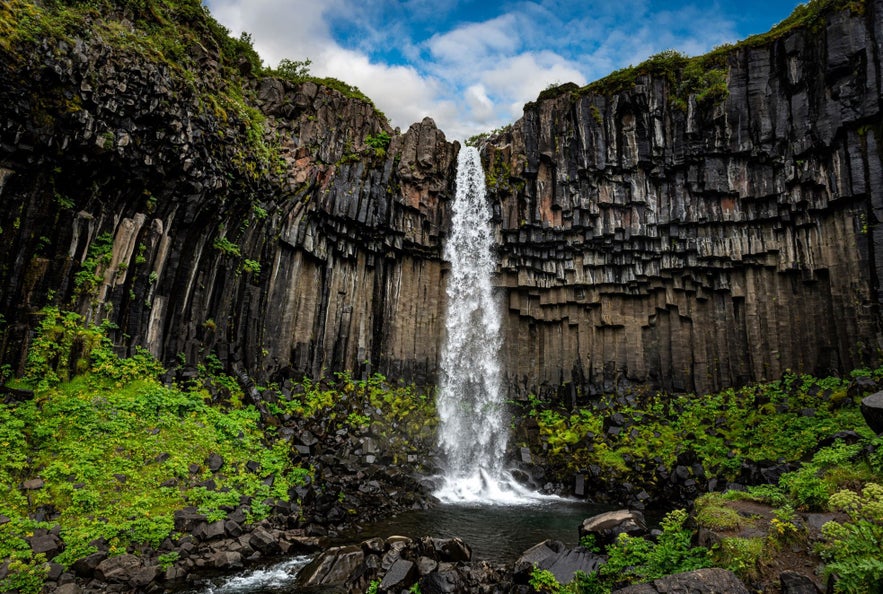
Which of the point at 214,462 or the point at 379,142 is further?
the point at 379,142

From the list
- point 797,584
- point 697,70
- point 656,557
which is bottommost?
point 656,557

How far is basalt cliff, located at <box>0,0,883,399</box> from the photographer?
14.0 meters

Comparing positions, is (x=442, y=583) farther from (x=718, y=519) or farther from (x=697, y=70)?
(x=697, y=70)

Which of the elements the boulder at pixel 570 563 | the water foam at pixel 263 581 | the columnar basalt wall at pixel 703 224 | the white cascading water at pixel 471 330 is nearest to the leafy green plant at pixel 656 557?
the boulder at pixel 570 563

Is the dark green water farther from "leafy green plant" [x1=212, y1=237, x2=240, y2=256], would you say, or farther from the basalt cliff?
"leafy green plant" [x1=212, y1=237, x2=240, y2=256]

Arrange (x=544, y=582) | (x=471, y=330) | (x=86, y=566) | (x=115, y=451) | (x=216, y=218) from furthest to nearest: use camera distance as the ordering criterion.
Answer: (x=471, y=330)
(x=216, y=218)
(x=115, y=451)
(x=86, y=566)
(x=544, y=582)

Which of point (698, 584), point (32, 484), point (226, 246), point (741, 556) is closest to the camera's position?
point (698, 584)

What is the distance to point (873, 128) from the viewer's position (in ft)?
63.3

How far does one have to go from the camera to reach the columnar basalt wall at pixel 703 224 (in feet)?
64.4

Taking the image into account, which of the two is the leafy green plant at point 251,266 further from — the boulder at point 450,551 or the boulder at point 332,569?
the boulder at point 450,551

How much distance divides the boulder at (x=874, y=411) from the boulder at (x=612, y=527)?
430cm

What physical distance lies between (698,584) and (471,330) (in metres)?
→ 19.9

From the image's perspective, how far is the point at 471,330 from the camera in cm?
2567

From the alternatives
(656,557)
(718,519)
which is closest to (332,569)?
(656,557)
